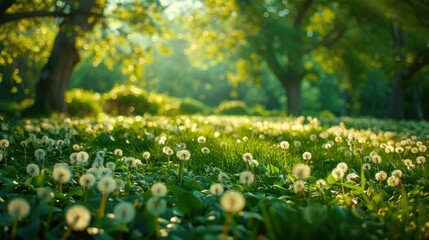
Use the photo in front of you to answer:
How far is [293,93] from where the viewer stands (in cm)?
2258

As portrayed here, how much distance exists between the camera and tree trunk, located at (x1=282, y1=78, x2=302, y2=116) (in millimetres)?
22328

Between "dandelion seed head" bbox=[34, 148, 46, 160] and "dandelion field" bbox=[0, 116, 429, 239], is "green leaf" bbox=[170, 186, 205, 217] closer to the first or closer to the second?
"dandelion field" bbox=[0, 116, 429, 239]

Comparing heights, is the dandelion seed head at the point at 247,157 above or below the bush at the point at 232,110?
above

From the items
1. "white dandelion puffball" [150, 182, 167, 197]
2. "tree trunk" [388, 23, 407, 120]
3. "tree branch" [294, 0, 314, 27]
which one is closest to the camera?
"white dandelion puffball" [150, 182, 167, 197]

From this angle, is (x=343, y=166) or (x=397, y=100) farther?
(x=397, y=100)

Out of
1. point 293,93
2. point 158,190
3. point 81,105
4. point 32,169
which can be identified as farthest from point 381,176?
point 293,93

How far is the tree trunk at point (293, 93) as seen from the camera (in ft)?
73.3

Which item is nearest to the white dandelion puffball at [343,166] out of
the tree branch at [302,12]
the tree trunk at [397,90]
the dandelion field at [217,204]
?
the dandelion field at [217,204]

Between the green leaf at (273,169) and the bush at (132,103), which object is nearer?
the green leaf at (273,169)

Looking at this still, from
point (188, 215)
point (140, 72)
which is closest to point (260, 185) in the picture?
point (188, 215)

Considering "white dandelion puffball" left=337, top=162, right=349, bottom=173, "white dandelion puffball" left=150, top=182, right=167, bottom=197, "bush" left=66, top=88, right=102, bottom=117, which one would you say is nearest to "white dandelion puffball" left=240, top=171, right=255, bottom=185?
"white dandelion puffball" left=150, top=182, right=167, bottom=197

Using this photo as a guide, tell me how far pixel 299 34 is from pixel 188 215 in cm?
1778

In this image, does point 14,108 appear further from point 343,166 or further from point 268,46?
point 343,166

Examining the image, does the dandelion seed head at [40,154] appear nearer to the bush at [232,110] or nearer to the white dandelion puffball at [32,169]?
the white dandelion puffball at [32,169]
